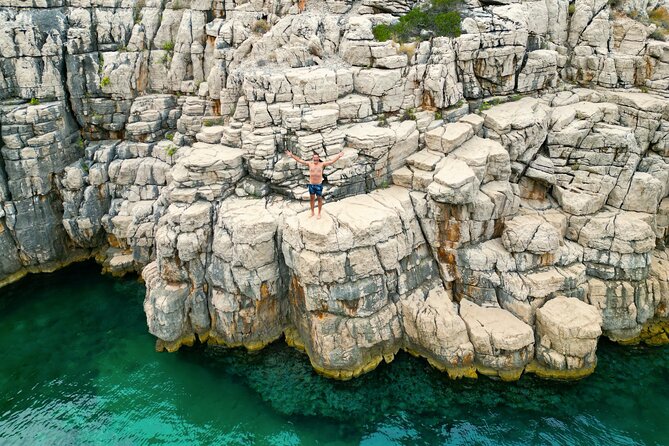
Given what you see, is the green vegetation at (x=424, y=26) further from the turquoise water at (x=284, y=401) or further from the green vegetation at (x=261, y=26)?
the turquoise water at (x=284, y=401)

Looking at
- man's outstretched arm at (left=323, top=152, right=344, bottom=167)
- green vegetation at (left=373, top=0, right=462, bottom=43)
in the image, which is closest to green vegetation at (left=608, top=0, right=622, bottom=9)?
green vegetation at (left=373, top=0, right=462, bottom=43)

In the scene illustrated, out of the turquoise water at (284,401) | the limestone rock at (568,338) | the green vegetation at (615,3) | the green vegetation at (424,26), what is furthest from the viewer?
the green vegetation at (615,3)

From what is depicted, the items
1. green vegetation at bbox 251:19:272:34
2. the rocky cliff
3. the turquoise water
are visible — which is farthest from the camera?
green vegetation at bbox 251:19:272:34

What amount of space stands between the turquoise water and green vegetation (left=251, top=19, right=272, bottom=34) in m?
Answer: 20.2

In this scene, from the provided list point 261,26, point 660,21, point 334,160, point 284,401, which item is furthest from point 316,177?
point 660,21

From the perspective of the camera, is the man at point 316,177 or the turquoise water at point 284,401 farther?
the man at point 316,177

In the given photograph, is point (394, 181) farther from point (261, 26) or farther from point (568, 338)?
point (261, 26)

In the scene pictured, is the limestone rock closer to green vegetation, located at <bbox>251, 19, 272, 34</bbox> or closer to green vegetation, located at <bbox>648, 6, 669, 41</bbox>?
green vegetation, located at <bbox>648, 6, 669, 41</bbox>

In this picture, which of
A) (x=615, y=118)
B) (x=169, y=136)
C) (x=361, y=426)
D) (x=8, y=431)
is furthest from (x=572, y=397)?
(x=169, y=136)

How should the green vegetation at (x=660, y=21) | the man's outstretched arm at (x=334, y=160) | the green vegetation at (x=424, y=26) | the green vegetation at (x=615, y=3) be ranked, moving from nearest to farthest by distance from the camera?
the man's outstretched arm at (x=334, y=160)
the green vegetation at (x=424, y=26)
the green vegetation at (x=660, y=21)
the green vegetation at (x=615, y=3)

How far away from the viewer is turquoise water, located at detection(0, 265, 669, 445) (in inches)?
853

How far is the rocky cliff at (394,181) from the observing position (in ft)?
78.9

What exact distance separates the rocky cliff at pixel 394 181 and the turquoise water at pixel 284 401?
1.13 metres

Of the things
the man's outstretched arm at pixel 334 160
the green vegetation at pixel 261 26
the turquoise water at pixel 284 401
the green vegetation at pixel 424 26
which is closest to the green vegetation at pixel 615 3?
the green vegetation at pixel 424 26
